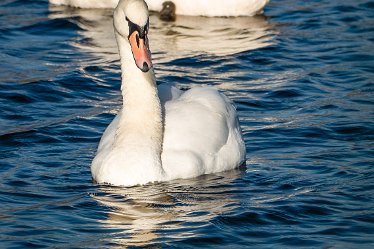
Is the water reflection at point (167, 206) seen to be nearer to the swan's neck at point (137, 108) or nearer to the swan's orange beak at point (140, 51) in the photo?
the swan's neck at point (137, 108)

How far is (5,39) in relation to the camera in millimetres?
16672

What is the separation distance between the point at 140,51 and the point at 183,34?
6.81 meters

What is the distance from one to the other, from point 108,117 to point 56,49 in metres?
3.36

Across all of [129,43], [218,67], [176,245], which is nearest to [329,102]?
[218,67]

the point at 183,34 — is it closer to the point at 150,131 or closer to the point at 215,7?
the point at 215,7

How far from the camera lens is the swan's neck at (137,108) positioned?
35.1 feet

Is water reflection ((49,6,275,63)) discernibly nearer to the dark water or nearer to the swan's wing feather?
the dark water

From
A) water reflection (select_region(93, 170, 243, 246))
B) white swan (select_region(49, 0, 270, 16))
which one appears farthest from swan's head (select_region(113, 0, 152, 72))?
white swan (select_region(49, 0, 270, 16))

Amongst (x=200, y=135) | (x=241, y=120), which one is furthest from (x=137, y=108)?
(x=241, y=120)

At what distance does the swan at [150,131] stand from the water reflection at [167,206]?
128mm

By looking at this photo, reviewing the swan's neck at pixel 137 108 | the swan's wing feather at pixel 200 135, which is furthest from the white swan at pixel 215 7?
the swan's neck at pixel 137 108

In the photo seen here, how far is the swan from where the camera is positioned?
10.5 meters

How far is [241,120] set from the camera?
1304 cm

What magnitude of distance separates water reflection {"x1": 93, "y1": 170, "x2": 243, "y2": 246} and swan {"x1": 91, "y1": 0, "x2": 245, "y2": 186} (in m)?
0.13
